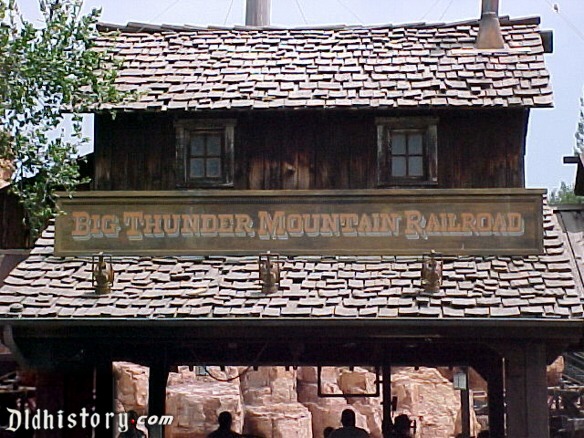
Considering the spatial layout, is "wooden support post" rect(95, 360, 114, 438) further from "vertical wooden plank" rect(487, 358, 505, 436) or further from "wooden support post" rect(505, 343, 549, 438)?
"vertical wooden plank" rect(487, 358, 505, 436)

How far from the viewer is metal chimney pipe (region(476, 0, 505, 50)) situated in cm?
1573

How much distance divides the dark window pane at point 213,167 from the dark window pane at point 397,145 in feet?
8.25

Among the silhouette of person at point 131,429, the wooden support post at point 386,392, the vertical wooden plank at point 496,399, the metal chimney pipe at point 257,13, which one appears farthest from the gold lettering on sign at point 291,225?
the metal chimney pipe at point 257,13

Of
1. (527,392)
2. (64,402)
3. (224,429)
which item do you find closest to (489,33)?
(527,392)

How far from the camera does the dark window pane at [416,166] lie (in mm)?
14836

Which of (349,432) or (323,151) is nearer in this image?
(349,432)

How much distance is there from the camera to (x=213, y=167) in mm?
15117

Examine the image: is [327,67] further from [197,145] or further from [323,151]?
[197,145]

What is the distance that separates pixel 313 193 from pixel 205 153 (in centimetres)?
226

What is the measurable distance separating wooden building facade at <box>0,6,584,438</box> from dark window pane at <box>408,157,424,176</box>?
0.03 meters

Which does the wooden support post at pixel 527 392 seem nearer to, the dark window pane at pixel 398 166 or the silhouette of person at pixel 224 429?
the dark window pane at pixel 398 166

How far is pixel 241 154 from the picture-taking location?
15.0m

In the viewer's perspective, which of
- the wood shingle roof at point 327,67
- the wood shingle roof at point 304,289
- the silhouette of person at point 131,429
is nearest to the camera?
the wood shingle roof at point 304,289

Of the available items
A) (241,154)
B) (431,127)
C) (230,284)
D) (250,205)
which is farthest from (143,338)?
(431,127)
